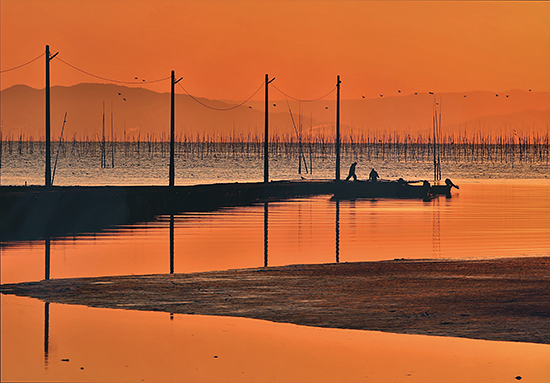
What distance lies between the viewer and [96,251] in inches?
1107

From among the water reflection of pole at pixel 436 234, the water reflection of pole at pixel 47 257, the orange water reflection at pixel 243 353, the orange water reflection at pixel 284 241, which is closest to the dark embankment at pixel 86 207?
the water reflection of pole at pixel 47 257

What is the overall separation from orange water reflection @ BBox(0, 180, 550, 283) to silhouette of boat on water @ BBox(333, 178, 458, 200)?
15.7 m

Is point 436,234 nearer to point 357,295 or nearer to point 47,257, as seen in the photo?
point 47,257

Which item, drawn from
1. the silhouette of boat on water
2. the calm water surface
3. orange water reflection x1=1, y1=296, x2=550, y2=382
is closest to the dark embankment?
the calm water surface

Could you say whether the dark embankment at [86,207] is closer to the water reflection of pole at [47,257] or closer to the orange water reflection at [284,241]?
the water reflection of pole at [47,257]

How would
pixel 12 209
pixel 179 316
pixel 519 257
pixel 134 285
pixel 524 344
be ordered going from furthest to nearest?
pixel 12 209
pixel 519 257
pixel 134 285
pixel 179 316
pixel 524 344

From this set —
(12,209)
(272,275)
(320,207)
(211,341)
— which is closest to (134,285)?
(272,275)

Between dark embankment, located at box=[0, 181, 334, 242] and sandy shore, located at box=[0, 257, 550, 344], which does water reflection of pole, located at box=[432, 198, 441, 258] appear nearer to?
sandy shore, located at box=[0, 257, 550, 344]

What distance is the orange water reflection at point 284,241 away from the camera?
24969 millimetres

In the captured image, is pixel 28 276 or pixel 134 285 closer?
pixel 134 285

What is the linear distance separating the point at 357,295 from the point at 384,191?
174ft

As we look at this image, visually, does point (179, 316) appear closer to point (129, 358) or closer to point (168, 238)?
point (129, 358)

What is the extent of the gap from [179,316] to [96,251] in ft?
40.5

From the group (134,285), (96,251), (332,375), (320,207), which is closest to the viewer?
(332,375)
